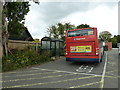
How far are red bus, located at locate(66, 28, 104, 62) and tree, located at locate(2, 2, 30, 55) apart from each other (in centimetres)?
476

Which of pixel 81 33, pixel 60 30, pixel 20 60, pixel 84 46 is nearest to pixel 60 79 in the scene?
pixel 84 46

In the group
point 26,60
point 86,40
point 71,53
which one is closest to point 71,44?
point 71,53

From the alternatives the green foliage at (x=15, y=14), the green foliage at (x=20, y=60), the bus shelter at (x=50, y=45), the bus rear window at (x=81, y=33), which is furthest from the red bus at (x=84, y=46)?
the green foliage at (x=15, y=14)

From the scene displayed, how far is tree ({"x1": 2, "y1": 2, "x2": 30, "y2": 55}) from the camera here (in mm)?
8031

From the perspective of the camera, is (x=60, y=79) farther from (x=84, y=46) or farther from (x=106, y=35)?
(x=106, y=35)

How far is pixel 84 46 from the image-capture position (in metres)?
7.34

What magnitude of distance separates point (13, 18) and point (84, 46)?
6780mm

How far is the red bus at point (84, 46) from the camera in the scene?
7.02 m

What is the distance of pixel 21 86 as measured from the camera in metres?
3.83

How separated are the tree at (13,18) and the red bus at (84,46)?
15.6 ft

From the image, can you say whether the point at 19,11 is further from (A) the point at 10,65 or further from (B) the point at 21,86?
(B) the point at 21,86

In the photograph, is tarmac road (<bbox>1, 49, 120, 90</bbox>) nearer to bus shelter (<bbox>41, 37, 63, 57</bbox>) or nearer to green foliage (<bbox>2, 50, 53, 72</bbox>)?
green foliage (<bbox>2, 50, 53, 72</bbox>)

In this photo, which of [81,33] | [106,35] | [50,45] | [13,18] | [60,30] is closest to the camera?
[81,33]

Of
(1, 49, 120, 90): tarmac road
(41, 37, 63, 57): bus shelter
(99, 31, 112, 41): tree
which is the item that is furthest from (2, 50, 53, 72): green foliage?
(99, 31, 112, 41): tree
